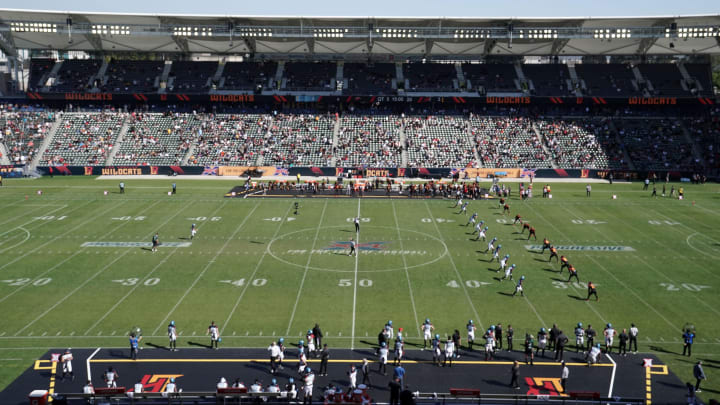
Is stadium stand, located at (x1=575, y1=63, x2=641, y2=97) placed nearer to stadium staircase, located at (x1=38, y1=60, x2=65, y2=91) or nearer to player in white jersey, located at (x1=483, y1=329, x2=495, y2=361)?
player in white jersey, located at (x1=483, y1=329, x2=495, y2=361)

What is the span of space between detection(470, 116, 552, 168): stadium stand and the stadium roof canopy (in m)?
9.66

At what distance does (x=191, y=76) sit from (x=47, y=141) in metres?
19.9

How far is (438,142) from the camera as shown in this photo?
70.3 m

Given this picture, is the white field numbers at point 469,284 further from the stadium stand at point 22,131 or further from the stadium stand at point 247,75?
the stadium stand at point 22,131

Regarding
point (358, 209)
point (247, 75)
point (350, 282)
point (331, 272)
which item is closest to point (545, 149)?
point (358, 209)

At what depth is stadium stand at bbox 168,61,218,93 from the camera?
76750 mm

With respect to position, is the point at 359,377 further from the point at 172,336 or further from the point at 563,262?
the point at 563,262

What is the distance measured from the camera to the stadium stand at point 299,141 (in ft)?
221

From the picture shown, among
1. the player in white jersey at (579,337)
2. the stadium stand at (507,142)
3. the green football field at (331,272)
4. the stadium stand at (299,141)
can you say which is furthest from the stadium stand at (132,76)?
the player in white jersey at (579,337)

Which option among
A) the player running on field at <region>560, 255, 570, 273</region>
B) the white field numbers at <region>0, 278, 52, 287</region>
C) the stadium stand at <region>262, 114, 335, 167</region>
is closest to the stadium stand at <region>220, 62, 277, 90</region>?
the stadium stand at <region>262, 114, 335, 167</region>

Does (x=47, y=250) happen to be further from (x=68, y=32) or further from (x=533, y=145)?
(x=533, y=145)

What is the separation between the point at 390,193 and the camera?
182 ft

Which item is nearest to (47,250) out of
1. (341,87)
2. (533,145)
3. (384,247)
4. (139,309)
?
(139,309)

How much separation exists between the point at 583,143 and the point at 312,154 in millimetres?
32765
